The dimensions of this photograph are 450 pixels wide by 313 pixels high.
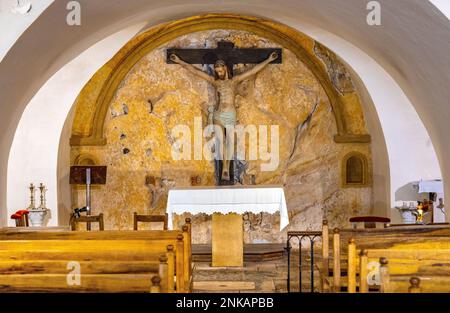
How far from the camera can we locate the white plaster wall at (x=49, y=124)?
11.3m

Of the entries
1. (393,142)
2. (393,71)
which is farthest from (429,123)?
(393,142)

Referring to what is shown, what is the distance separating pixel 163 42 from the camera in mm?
12727

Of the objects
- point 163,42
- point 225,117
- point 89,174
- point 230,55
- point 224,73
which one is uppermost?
point 163,42

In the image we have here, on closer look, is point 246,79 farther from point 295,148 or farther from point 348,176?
point 348,176

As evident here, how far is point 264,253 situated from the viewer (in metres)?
11.7

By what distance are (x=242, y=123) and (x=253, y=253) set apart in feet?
7.42

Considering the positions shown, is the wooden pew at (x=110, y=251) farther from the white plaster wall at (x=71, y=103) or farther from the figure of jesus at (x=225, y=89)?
the figure of jesus at (x=225, y=89)

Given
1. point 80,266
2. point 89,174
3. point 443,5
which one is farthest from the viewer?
point 89,174

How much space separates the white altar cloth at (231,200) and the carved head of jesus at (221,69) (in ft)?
9.04

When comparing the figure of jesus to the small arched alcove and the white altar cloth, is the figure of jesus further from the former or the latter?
the white altar cloth

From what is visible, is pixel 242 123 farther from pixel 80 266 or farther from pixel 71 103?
pixel 80 266

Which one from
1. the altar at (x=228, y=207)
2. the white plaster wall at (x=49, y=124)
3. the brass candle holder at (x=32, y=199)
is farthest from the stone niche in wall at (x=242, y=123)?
the altar at (x=228, y=207)

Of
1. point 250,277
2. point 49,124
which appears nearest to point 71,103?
point 49,124

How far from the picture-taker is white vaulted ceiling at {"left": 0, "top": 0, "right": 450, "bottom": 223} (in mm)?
7676
